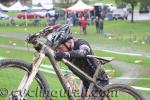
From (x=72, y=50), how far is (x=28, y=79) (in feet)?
3.13

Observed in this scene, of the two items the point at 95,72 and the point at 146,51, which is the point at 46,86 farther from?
the point at 146,51

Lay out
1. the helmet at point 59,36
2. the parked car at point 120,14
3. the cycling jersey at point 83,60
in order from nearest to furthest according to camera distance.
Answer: the helmet at point 59,36 → the cycling jersey at point 83,60 → the parked car at point 120,14

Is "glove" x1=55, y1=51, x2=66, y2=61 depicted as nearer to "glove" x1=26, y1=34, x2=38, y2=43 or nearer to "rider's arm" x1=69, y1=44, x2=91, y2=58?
"rider's arm" x1=69, y1=44, x2=91, y2=58

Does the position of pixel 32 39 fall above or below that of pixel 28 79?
→ above

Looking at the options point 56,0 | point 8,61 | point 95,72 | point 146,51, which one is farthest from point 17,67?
point 56,0

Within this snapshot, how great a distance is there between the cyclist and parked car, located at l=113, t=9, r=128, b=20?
62065 mm

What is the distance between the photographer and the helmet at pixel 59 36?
6.22 meters

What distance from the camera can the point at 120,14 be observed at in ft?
227

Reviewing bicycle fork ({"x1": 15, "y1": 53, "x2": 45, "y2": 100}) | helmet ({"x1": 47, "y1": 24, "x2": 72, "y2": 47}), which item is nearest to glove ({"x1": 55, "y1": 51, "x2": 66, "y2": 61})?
helmet ({"x1": 47, "y1": 24, "x2": 72, "y2": 47})

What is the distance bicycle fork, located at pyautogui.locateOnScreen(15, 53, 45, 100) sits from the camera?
5.85 metres

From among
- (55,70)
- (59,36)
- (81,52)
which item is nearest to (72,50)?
A: (81,52)

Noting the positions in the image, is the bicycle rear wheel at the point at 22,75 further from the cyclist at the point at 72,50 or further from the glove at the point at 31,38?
the cyclist at the point at 72,50

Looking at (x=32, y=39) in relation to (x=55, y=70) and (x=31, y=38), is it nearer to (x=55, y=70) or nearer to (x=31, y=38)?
(x=31, y=38)

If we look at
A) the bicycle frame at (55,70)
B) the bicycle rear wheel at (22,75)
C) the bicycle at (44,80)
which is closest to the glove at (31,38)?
the bicycle at (44,80)
